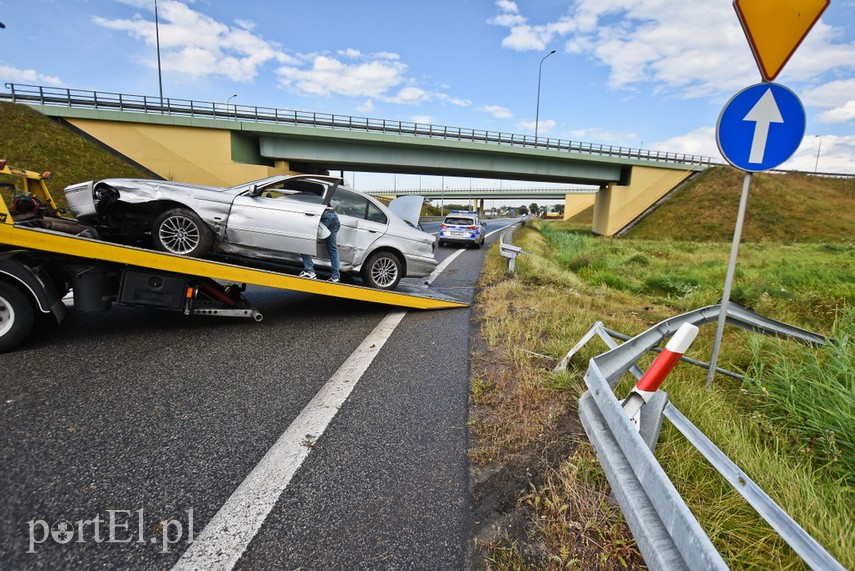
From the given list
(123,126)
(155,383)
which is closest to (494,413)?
(155,383)

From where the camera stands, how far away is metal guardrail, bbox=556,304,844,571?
1.09 metres

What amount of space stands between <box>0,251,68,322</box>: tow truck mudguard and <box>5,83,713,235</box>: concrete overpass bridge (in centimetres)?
2571

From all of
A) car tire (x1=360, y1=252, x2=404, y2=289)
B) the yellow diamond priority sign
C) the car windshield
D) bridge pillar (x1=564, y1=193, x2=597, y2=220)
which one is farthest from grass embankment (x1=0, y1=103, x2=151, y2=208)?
bridge pillar (x1=564, y1=193, x2=597, y2=220)

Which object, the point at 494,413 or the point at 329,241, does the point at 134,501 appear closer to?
the point at 494,413

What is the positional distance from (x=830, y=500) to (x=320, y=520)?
2.41 meters

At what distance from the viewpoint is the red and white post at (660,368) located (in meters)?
1.80

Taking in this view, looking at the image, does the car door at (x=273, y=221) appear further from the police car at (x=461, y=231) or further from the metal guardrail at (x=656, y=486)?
the police car at (x=461, y=231)

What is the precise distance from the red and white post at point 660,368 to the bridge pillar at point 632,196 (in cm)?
3981

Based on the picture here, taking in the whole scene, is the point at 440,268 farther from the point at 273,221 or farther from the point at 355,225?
the point at 273,221

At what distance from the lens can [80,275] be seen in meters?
4.05

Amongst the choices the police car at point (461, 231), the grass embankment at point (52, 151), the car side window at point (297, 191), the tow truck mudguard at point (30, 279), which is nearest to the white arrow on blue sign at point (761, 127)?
the car side window at point (297, 191)

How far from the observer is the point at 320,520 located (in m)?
1.95

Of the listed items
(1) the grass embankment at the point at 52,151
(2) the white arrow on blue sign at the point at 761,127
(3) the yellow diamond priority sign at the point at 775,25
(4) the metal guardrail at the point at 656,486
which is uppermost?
(1) the grass embankment at the point at 52,151

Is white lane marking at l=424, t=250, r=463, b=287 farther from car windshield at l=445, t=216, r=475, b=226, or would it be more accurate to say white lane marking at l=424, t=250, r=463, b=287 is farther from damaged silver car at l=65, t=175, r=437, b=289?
car windshield at l=445, t=216, r=475, b=226
